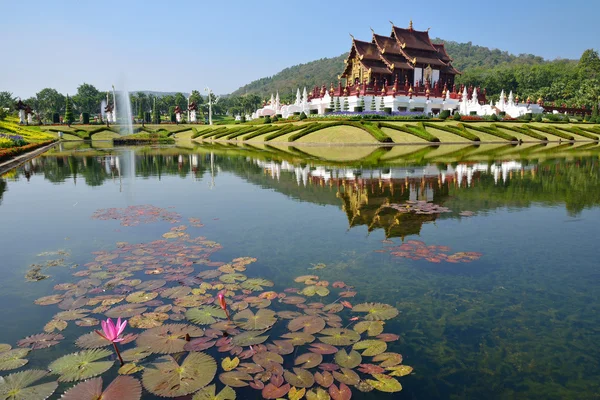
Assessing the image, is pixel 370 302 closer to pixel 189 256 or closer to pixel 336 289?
pixel 336 289

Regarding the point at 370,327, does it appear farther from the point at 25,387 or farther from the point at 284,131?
the point at 284,131

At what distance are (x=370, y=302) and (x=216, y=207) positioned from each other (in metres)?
7.84

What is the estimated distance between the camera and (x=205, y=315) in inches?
218

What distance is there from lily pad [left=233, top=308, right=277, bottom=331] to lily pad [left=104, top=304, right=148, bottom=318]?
1435 mm

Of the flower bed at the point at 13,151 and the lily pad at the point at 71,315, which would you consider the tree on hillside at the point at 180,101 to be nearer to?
the flower bed at the point at 13,151

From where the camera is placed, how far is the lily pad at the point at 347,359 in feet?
14.5

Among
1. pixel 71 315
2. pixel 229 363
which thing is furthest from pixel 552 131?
pixel 71 315

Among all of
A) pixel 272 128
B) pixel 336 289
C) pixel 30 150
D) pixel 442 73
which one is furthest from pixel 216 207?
pixel 442 73

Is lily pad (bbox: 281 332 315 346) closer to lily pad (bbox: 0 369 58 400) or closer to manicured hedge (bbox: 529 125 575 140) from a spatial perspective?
lily pad (bbox: 0 369 58 400)

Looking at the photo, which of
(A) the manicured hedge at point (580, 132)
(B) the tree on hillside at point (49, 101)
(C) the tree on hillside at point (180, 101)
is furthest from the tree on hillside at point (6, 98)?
(A) the manicured hedge at point (580, 132)

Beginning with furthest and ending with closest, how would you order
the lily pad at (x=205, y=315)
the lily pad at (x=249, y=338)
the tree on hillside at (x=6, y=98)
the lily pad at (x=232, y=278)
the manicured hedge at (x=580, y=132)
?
1. the tree on hillside at (x=6, y=98)
2. the manicured hedge at (x=580, y=132)
3. the lily pad at (x=232, y=278)
4. the lily pad at (x=205, y=315)
5. the lily pad at (x=249, y=338)

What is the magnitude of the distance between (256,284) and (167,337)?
6.23 feet

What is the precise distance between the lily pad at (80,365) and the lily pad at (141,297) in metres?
1.26

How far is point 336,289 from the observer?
641 centimetres
